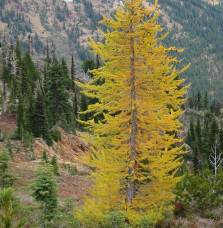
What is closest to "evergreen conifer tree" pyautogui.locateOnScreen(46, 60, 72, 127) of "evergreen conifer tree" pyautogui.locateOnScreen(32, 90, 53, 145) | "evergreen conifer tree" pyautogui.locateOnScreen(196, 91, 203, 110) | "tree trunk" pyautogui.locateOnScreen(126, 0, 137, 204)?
"evergreen conifer tree" pyautogui.locateOnScreen(32, 90, 53, 145)

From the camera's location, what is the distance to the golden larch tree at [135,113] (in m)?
10.5

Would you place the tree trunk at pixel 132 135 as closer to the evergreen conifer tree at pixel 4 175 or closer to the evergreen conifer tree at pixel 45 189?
the evergreen conifer tree at pixel 45 189

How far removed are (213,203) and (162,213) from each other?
193cm

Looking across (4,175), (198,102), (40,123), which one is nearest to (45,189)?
(4,175)

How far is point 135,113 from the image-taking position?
11.0 meters

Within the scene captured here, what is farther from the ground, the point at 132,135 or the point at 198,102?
the point at 198,102

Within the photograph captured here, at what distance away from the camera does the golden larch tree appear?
1045 cm

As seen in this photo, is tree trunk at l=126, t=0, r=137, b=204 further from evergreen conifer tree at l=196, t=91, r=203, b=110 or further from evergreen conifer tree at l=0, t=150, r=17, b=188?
evergreen conifer tree at l=196, t=91, r=203, b=110

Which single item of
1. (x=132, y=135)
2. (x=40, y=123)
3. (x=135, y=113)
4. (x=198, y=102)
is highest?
(x=198, y=102)

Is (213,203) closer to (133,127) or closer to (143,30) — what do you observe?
(133,127)

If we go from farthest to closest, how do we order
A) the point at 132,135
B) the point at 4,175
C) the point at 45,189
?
the point at 4,175, the point at 132,135, the point at 45,189

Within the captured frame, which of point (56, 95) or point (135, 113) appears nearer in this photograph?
point (135, 113)

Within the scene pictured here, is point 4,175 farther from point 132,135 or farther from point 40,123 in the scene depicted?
point 40,123

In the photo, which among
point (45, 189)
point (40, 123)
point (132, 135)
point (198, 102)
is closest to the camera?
point (45, 189)
